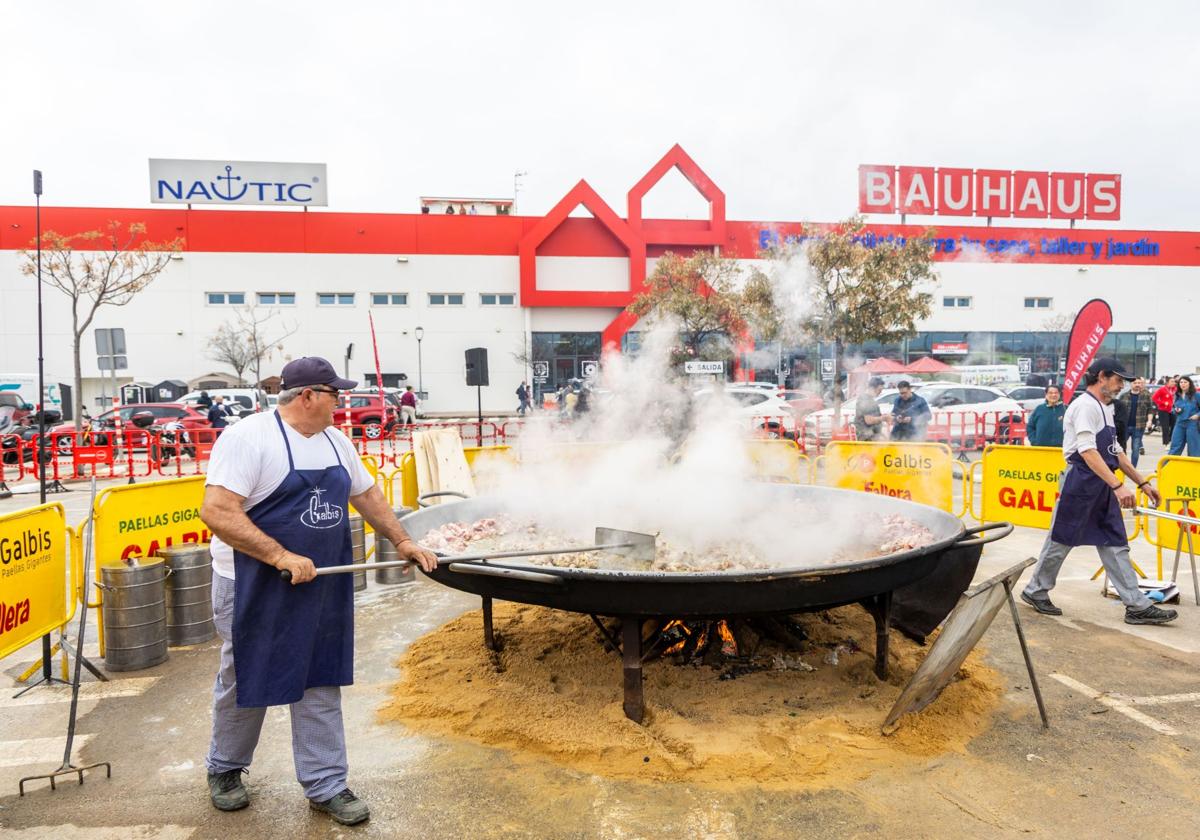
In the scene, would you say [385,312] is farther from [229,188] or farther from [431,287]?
[229,188]

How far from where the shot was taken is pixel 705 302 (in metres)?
21.5

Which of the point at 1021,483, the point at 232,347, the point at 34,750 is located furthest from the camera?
the point at 232,347

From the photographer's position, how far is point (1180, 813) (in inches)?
120

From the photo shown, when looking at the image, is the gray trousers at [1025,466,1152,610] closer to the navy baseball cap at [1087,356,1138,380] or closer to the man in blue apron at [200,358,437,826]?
the navy baseball cap at [1087,356,1138,380]

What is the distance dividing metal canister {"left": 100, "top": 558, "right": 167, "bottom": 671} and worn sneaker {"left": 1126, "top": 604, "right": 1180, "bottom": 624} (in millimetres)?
6754

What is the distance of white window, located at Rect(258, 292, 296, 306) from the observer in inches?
1257

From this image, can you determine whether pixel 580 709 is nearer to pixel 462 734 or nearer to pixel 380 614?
pixel 462 734

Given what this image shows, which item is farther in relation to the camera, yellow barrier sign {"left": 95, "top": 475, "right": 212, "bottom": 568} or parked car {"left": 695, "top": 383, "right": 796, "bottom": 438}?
parked car {"left": 695, "top": 383, "right": 796, "bottom": 438}

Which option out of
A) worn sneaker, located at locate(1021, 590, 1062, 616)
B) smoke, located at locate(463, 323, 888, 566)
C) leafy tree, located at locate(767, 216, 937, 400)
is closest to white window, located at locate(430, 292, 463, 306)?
leafy tree, located at locate(767, 216, 937, 400)

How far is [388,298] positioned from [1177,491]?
30412 mm

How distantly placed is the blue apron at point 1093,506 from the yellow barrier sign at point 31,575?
6.62 metres

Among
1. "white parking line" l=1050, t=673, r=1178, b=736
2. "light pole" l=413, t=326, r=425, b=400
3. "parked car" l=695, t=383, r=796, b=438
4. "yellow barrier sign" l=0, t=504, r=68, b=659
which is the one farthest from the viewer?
"light pole" l=413, t=326, r=425, b=400

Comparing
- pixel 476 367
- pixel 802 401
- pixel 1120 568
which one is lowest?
pixel 1120 568

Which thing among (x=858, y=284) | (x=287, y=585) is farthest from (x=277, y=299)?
(x=287, y=585)
